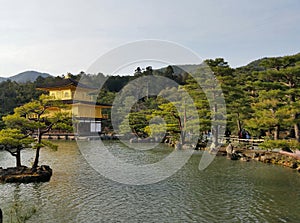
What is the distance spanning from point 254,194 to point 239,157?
7.21 m

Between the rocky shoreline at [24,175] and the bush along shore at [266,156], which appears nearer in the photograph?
the rocky shoreline at [24,175]

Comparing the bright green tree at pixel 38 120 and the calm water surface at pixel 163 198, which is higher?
the bright green tree at pixel 38 120

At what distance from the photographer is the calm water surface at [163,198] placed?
636 cm

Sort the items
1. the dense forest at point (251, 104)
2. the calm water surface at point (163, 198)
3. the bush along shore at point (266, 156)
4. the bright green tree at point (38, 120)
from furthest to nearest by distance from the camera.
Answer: the dense forest at point (251, 104)
the bush along shore at point (266, 156)
the bright green tree at point (38, 120)
the calm water surface at point (163, 198)

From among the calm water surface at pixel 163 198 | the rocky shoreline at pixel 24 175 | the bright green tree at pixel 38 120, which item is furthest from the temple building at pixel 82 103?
the rocky shoreline at pixel 24 175

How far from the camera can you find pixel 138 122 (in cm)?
2827

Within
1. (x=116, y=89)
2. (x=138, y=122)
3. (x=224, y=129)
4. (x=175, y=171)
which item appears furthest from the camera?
(x=116, y=89)

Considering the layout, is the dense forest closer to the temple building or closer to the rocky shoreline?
the temple building

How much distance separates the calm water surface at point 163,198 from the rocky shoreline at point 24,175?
299 mm

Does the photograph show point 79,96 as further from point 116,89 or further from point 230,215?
point 230,215

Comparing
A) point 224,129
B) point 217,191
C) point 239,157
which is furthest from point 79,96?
point 217,191

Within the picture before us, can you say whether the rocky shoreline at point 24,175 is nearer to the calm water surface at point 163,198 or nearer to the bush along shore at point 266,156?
the calm water surface at point 163,198

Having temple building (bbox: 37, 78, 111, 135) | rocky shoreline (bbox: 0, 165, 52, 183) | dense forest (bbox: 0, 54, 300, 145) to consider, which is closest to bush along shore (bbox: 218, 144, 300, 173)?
dense forest (bbox: 0, 54, 300, 145)

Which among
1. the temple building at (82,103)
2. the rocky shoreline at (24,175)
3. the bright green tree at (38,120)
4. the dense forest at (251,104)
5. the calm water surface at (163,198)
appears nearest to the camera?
the calm water surface at (163,198)
